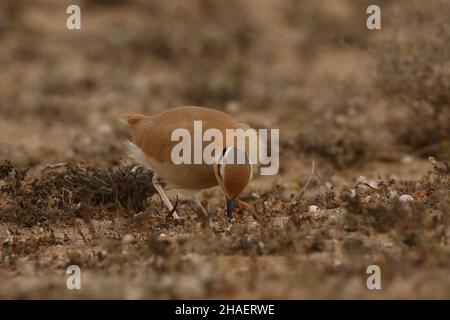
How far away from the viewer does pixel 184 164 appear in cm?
608

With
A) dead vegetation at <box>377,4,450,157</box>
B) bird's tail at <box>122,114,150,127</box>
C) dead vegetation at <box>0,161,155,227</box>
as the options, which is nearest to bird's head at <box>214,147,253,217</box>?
dead vegetation at <box>0,161,155,227</box>

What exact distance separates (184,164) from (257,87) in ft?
20.9

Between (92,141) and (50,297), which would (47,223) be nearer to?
(50,297)

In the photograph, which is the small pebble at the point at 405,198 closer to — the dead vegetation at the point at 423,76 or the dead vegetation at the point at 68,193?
the dead vegetation at the point at 68,193

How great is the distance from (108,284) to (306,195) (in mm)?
3199

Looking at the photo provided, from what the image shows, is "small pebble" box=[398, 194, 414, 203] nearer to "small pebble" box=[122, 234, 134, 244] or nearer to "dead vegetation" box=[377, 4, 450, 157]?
"small pebble" box=[122, 234, 134, 244]

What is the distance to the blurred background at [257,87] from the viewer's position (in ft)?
18.1

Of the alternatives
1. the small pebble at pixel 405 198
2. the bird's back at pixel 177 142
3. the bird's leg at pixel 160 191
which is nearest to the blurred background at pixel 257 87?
the small pebble at pixel 405 198

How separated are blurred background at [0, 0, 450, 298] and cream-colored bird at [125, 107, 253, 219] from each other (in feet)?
1.39

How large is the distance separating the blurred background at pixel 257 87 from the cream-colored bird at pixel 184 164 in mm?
424

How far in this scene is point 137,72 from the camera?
13.4m

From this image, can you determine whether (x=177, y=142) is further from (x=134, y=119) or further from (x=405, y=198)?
(x=405, y=198)

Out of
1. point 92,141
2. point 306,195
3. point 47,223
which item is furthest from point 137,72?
point 47,223

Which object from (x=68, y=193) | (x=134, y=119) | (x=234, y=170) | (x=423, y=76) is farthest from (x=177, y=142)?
(x=423, y=76)
